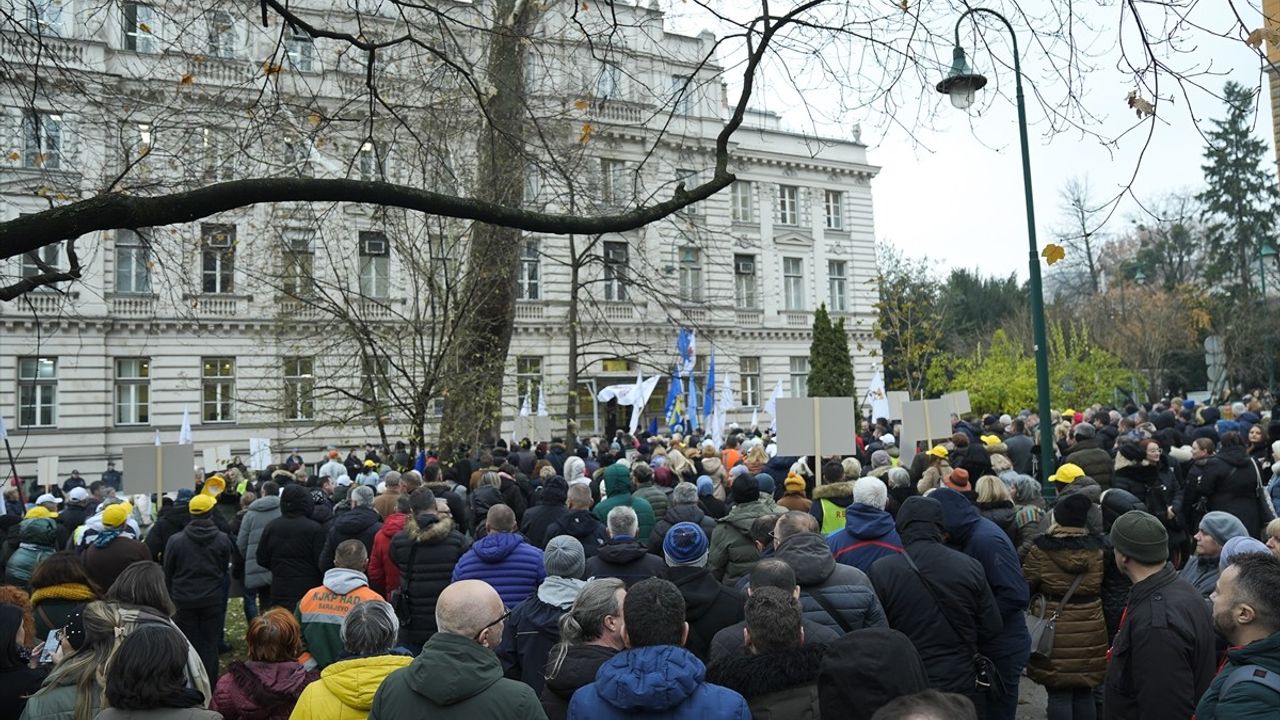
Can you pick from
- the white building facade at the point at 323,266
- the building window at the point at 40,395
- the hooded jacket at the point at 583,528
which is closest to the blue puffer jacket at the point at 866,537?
the hooded jacket at the point at 583,528

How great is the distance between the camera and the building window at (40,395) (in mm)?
30781

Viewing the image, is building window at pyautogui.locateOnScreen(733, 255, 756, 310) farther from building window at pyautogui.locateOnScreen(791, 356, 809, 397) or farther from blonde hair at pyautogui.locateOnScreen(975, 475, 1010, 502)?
blonde hair at pyautogui.locateOnScreen(975, 475, 1010, 502)

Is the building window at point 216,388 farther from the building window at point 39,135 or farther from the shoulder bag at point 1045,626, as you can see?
the shoulder bag at point 1045,626

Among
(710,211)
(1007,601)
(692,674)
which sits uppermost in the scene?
(710,211)

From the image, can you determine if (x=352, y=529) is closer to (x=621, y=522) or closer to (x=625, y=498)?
(x=625, y=498)

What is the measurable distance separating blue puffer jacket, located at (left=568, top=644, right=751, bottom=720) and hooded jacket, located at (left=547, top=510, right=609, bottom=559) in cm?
442

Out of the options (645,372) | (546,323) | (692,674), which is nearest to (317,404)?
(546,323)

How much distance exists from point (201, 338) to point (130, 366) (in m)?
2.50

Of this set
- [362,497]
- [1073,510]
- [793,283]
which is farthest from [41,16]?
[793,283]

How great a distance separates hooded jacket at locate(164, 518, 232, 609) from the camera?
28.3 feet

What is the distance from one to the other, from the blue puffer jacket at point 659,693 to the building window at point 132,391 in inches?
1329

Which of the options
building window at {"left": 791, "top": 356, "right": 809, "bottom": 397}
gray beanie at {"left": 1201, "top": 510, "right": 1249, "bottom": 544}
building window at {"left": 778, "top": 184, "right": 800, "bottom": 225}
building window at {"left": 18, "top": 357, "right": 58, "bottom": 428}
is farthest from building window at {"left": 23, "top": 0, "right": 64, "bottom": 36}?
building window at {"left": 791, "top": 356, "right": 809, "bottom": 397}

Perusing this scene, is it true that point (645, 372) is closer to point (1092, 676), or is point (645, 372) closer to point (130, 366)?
point (130, 366)

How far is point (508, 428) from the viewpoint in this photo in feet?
121
